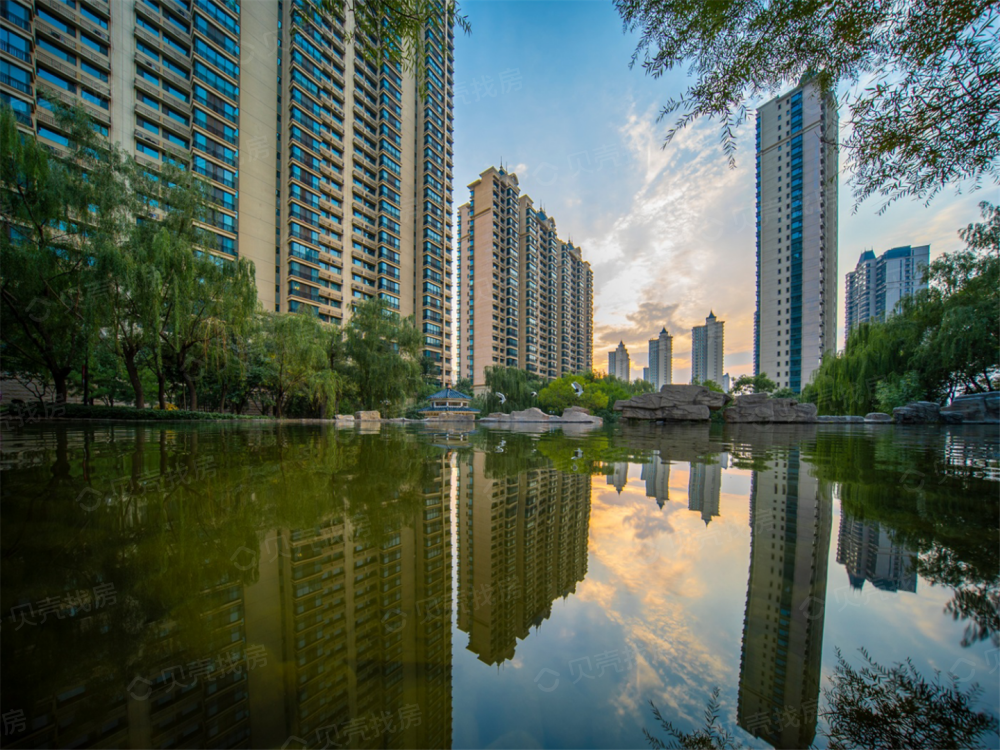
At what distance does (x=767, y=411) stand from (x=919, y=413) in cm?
559

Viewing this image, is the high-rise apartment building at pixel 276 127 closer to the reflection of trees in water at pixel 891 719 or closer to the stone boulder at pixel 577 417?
the reflection of trees in water at pixel 891 719

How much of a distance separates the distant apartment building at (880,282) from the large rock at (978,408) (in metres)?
23.6

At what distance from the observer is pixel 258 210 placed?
29.2 m

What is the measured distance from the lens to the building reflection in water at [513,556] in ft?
4.96

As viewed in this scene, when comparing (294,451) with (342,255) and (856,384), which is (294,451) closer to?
(856,384)

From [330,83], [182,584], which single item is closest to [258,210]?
[330,83]

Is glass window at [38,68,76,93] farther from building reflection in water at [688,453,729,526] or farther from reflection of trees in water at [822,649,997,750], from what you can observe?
reflection of trees in water at [822,649,997,750]

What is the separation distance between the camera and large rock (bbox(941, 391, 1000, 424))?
14.2m

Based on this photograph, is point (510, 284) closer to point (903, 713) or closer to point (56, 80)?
point (56, 80)

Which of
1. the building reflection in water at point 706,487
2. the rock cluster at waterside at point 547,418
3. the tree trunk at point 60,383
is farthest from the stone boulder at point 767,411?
the tree trunk at point 60,383

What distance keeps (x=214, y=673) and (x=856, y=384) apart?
26.6 metres

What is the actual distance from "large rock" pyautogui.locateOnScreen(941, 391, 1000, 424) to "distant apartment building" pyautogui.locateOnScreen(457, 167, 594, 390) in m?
42.3

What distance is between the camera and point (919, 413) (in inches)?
622

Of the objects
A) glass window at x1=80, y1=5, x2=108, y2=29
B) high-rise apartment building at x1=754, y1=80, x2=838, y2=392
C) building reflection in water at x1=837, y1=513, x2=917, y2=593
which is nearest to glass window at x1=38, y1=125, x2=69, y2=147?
glass window at x1=80, y1=5, x2=108, y2=29
